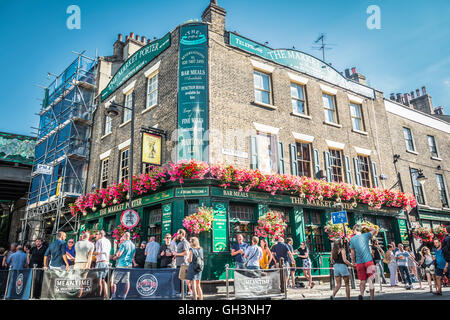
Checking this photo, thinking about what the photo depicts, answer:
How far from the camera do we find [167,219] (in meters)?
12.3

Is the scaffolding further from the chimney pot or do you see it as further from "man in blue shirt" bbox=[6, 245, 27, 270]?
the chimney pot

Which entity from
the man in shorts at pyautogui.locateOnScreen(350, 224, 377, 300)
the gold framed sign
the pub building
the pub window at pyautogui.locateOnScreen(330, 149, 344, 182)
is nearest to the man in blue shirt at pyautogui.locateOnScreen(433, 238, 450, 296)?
the man in shorts at pyautogui.locateOnScreen(350, 224, 377, 300)

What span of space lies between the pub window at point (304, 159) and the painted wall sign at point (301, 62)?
4229mm

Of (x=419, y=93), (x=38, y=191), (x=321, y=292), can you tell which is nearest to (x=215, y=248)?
(x=321, y=292)

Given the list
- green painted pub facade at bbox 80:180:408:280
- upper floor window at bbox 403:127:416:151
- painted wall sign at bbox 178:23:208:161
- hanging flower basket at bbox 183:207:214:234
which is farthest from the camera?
upper floor window at bbox 403:127:416:151

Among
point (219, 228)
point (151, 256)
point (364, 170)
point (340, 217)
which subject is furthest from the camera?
point (364, 170)

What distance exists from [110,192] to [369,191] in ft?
40.6

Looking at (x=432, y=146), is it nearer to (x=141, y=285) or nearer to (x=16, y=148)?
(x=141, y=285)

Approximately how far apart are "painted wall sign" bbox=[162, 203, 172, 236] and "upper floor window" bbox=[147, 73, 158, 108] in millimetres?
5464

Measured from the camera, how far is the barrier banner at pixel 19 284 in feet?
28.7

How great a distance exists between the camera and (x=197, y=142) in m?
12.9

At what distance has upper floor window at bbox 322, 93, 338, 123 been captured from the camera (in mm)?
17750

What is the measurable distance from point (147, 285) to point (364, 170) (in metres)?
14.3

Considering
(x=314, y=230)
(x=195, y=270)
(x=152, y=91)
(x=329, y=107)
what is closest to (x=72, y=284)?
(x=195, y=270)
